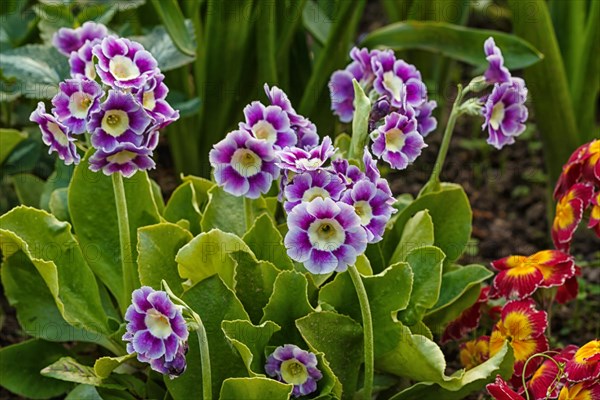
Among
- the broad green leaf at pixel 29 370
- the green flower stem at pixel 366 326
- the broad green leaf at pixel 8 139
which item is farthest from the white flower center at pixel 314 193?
the broad green leaf at pixel 8 139

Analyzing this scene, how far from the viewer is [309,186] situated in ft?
4.67

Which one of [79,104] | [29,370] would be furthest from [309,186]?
[29,370]

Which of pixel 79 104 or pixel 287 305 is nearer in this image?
pixel 79 104

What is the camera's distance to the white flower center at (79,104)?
1.52 m

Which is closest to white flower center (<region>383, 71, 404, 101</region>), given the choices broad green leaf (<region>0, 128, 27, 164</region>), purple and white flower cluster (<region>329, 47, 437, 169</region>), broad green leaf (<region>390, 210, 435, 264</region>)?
purple and white flower cluster (<region>329, 47, 437, 169</region>)

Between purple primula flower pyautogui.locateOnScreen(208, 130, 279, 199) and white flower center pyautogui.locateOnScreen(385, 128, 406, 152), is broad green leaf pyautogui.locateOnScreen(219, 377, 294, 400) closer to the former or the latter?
purple primula flower pyautogui.locateOnScreen(208, 130, 279, 199)

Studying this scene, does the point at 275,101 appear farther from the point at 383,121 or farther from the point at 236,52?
the point at 236,52

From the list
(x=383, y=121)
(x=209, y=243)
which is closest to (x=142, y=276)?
(x=209, y=243)

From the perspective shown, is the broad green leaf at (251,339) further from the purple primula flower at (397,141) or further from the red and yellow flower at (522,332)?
the red and yellow flower at (522,332)

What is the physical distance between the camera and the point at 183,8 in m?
2.29

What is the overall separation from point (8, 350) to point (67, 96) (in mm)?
573

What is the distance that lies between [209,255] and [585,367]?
2.00 feet

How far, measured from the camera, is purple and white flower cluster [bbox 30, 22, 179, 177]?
4.82 ft

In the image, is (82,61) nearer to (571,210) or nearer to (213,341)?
(213,341)
